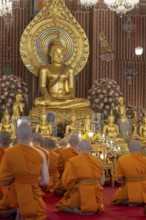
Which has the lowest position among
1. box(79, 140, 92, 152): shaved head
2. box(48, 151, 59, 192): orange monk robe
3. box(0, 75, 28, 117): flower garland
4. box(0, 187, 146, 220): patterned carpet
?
box(0, 187, 146, 220): patterned carpet

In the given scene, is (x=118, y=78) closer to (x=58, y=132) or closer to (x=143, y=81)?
(x=143, y=81)

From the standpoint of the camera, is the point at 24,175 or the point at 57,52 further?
the point at 57,52

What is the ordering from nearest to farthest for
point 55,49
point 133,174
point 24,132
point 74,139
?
point 24,132, point 133,174, point 74,139, point 55,49

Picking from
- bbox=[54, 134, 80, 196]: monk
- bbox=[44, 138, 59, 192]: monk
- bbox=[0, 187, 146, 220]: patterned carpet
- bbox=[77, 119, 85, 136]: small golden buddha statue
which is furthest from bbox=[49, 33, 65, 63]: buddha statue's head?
bbox=[0, 187, 146, 220]: patterned carpet

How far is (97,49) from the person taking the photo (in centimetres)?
1516

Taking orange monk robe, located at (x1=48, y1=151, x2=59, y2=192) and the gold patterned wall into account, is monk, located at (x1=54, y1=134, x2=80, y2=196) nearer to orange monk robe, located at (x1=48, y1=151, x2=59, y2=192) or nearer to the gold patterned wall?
orange monk robe, located at (x1=48, y1=151, x2=59, y2=192)

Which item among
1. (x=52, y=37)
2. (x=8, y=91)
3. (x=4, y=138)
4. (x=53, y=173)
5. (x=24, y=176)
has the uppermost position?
(x=52, y=37)

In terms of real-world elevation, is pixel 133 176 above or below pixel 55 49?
below

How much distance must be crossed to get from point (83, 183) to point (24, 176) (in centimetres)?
114

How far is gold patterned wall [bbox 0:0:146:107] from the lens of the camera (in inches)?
597

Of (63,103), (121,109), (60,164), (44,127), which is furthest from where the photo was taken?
(63,103)

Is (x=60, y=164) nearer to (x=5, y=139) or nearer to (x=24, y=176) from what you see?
(x=5, y=139)

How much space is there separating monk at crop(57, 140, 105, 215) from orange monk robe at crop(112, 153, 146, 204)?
1.88 ft

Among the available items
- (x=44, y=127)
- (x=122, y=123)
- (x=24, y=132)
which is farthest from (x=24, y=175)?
(x=122, y=123)
